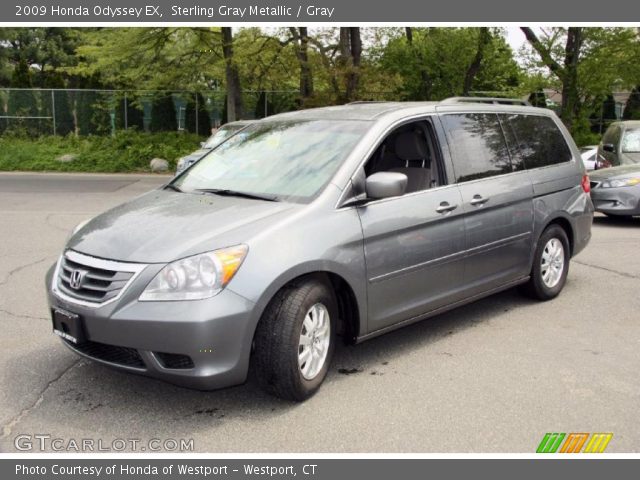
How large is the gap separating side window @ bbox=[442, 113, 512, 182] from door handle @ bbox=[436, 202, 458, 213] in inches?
11.6

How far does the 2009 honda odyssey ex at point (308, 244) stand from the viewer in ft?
12.1

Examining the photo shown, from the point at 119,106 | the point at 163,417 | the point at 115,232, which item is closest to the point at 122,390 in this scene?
the point at 163,417

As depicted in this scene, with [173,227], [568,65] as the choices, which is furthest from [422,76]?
[173,227]

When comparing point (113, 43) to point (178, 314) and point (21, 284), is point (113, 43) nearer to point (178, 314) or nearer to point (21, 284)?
point (21, 284)

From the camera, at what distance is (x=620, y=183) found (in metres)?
10.8

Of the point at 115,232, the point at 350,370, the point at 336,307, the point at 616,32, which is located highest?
the point at 616,32

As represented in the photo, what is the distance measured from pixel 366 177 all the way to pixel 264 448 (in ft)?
6.22

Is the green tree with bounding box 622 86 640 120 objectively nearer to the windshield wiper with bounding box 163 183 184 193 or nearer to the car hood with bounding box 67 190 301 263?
the windshield wiper with bounding box 163 183 184 193

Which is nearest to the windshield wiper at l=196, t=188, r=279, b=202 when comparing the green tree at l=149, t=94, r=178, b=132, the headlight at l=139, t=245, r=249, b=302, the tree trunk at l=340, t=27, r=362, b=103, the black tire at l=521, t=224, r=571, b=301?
the headlight at l=139, t=245, r=249, b=302

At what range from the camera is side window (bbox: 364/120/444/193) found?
512 cm

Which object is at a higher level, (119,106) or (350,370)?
(119,106)

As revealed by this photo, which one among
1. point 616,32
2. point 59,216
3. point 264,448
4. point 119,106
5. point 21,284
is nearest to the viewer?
point 264,448

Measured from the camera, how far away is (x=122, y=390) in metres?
4.26

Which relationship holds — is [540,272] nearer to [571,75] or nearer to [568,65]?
[571,75]
